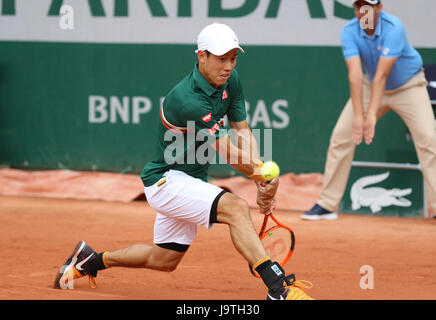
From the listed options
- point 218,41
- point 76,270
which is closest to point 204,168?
point 218,41

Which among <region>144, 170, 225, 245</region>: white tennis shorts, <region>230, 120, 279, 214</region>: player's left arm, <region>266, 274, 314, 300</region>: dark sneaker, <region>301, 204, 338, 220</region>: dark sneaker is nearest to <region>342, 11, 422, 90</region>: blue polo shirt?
<region>301, 204, 338, 220</region>: dark sneaker

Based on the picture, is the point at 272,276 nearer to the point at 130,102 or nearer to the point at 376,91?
the point at 376,91

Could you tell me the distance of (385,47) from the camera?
597 cm

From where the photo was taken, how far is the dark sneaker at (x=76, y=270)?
4422mm

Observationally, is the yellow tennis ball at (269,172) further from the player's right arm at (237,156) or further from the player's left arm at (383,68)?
A: the player's left arm at (383,68)

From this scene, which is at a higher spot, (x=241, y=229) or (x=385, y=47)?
(x=385, y=47)

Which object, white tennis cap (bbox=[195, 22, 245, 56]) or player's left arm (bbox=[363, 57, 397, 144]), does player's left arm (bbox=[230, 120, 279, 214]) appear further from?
player's left arm (bbox=[363, 57, 397, 144])

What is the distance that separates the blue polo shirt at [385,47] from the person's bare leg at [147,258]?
8.57 feet

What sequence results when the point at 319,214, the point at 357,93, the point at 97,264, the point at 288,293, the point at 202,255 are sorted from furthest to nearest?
the point at 319,214, the point at 357,93, the point at 202,255, the point at 97,264, the point at 288,293

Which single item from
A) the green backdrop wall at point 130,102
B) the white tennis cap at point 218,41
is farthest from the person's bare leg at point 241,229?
the green backdrop wall at point 130,102

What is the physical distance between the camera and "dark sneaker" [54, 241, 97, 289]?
174 inches

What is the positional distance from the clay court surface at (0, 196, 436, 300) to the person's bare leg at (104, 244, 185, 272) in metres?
0.16

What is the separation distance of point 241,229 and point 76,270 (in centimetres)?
111

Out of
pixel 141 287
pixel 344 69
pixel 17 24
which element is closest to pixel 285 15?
pixel 344 69
